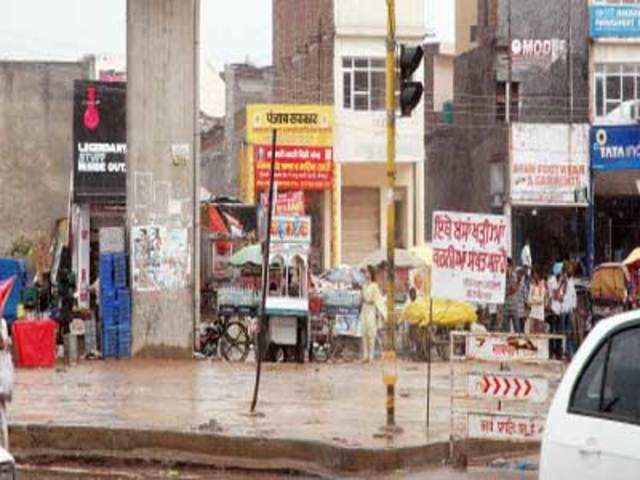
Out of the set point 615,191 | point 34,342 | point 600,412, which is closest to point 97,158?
point 34,342

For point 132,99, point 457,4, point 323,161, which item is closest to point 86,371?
point 132,99

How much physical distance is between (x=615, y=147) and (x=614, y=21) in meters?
4.41

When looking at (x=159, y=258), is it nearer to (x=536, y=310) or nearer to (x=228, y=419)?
(x=228, y=419)

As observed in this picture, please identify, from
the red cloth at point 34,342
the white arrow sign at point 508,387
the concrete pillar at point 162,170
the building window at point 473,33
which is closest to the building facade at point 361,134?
the building window at point 473,33

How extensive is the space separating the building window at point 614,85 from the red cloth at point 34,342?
26.3 m

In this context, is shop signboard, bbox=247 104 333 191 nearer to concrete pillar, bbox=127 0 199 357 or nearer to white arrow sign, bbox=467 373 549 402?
concrete pillar, bbox=127 0 199 357

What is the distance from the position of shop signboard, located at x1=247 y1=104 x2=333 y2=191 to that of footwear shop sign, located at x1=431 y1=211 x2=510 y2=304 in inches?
1146

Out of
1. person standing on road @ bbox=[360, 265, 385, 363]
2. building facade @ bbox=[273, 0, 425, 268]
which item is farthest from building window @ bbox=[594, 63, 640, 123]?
person standing on road @ bbox=[360, 265, 385, 363]

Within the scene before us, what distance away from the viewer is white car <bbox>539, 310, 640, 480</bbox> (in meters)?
6.22

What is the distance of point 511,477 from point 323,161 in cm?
3146

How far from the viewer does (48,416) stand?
1573 centimetres

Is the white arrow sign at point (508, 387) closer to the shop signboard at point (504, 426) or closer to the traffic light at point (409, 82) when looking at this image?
the shop signboard at point (504, 426)

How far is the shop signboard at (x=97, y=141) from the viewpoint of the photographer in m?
37.6

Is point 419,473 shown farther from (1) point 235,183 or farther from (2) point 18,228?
(1) point 235,183
